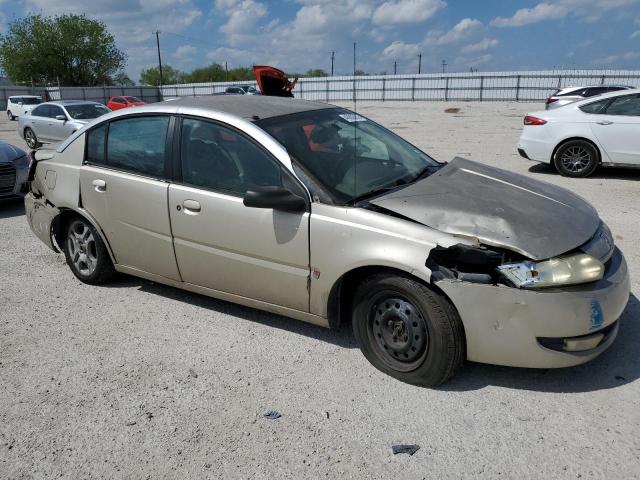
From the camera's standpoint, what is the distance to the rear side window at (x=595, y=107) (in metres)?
8.88

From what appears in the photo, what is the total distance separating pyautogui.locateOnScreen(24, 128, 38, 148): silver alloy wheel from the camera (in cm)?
1678

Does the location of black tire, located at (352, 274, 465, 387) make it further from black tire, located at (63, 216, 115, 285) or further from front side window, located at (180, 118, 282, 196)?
A: black tire, located at (63, 216, 115, 285)

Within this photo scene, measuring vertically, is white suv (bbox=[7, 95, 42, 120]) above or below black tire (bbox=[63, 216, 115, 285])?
above

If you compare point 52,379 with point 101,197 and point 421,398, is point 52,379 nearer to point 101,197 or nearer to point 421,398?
point 101,197

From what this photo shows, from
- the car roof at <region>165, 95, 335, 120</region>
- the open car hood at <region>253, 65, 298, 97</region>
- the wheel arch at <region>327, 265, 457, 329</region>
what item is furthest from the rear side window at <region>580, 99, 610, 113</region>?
the wheel arch at <region>327, 265, 457, 329</region>

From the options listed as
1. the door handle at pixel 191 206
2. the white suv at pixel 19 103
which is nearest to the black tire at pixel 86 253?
the door handle at pixel 191 206

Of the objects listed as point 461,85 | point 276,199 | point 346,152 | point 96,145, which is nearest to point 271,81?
point 96,145

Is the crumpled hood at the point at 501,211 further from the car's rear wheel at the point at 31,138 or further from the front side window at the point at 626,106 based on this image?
the car's rear wheel at the point at 31,138

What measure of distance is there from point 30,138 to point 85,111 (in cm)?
284

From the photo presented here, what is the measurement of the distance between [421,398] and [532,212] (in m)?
1.33

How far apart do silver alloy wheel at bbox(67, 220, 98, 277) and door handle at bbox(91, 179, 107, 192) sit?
461 millimetres

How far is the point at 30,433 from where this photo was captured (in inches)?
112

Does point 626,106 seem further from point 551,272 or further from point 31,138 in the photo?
point 31,138

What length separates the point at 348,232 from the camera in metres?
3.18
